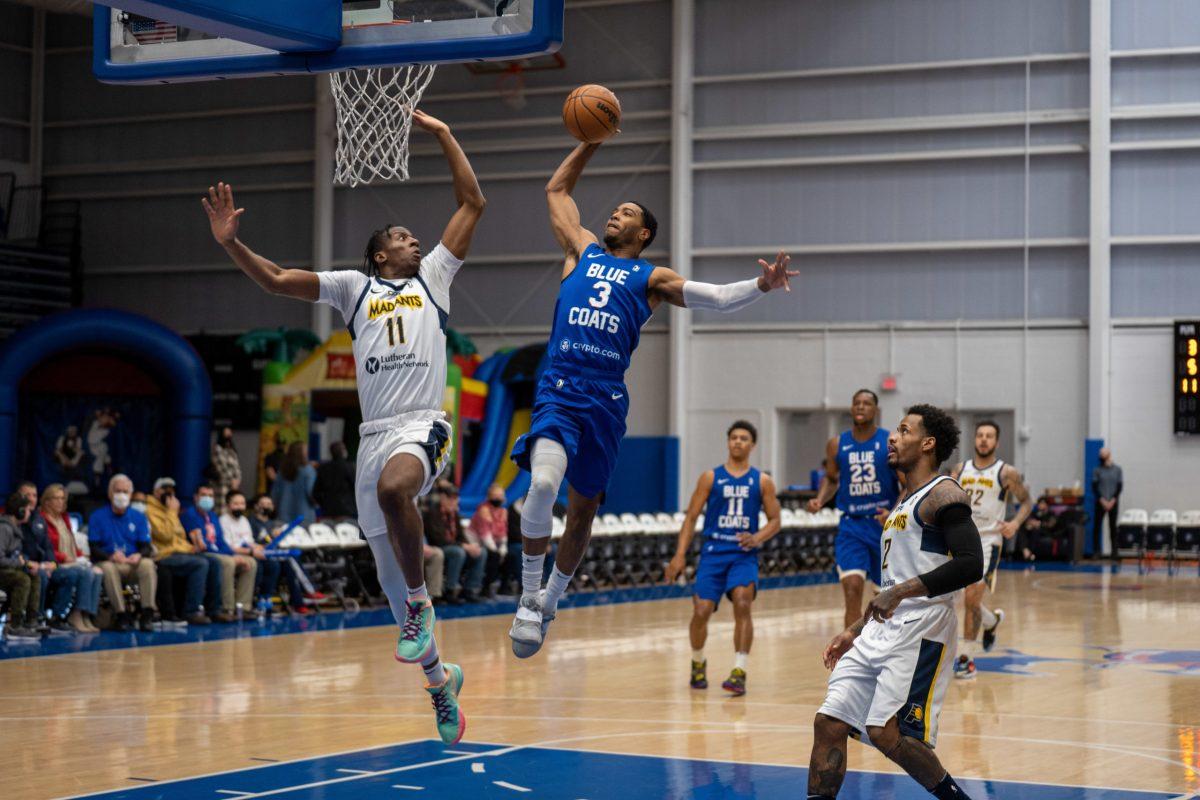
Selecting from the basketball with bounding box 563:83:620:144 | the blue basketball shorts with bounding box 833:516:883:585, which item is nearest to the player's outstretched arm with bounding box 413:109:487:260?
the basketball with bounding box 563:83:620:144

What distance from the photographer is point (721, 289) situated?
614cm

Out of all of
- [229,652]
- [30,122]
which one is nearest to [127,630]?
[229,652]

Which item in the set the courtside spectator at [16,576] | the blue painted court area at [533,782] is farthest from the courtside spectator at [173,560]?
the blue painted court area at [533,782]

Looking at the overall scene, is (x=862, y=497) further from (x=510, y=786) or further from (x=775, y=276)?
(x=775, y=276)

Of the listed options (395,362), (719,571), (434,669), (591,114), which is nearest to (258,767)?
(434,669)

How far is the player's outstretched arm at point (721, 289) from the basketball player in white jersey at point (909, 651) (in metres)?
0.81

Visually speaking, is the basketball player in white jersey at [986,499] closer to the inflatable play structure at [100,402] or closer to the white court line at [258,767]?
the white court line at [258,767]

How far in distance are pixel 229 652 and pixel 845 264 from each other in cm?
1649

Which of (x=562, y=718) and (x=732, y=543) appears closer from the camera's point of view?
(x=562, y=718)

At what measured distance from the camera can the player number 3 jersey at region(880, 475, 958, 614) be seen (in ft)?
20.3

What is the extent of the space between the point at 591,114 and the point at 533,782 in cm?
347

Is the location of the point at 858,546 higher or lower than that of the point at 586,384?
lower

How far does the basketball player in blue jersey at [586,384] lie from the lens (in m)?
6.27

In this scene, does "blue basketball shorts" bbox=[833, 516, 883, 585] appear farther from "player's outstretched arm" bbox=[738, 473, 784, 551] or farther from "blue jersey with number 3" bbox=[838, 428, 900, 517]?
"player's outstretched arm" bbox=[738, 473, 784, 551]
